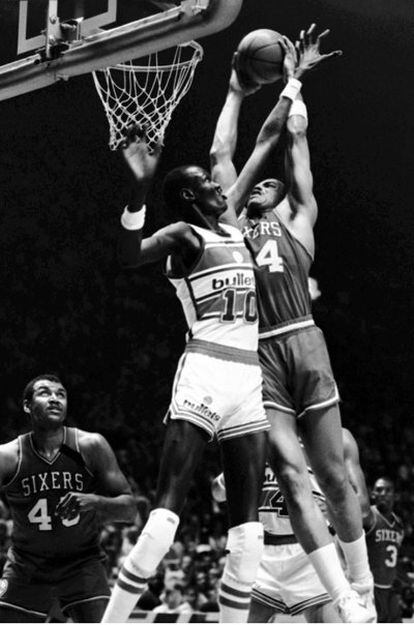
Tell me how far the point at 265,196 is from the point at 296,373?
1.01m

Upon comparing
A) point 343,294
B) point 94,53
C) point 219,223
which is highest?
point 343,294

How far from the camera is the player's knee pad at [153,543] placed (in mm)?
4434

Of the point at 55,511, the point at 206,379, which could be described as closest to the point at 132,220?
the point at 206,379

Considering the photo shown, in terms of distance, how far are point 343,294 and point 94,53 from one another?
11.0 metres

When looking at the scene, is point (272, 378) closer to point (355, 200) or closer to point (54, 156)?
point (355, 200)

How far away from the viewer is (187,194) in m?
4.98

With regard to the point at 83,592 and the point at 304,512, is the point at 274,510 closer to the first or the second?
the point at 83,592

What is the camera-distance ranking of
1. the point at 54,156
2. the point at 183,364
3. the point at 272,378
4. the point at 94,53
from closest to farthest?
A: the point at 183,364 → the point at 272,378 → the point at 94,53 → the point at 54,156

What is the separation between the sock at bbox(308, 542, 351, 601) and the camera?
15.6ft

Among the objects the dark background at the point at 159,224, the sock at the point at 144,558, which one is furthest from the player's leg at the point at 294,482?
the dark background at the point at 159,224

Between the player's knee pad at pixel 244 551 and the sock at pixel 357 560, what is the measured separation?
0.67m

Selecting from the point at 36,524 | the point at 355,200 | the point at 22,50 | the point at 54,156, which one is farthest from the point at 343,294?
the point at 36,524

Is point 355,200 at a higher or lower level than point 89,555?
higher

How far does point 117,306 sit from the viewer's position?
60.0 feet
